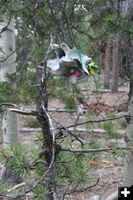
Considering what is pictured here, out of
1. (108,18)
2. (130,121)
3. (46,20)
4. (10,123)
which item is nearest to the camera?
(108,18)

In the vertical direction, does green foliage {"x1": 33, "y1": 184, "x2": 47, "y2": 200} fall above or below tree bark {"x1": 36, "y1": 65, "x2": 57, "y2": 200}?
below

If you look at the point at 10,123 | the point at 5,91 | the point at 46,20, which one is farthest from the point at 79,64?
the point at 10,123

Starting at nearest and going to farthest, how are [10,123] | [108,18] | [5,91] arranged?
[5,91], [108,18], [10,123]

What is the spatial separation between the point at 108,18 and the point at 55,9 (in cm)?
26

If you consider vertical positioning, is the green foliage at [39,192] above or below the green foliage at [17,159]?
below

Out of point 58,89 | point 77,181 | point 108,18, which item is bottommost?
point 77,181

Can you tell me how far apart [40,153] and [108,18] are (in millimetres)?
921

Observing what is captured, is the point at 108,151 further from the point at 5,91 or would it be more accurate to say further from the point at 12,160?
the point at 5,91

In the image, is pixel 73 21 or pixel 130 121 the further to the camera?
pixel 130 121

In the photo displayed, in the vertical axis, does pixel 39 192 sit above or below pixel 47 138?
below

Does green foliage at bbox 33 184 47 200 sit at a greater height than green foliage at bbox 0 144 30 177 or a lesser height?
lesser

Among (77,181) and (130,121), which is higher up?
(130,121)

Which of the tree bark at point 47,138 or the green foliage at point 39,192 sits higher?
the tree bark at point 47,138

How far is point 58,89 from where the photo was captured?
6.53ft
